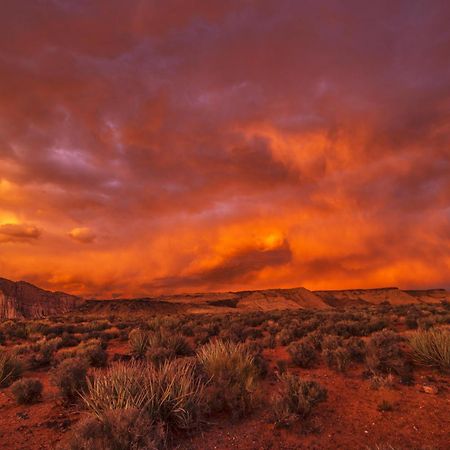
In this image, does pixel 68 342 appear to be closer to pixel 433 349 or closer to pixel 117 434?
pixel 117 434

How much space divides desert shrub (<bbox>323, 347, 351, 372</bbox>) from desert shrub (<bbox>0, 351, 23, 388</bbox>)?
10026mm

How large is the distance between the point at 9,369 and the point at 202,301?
325 ft

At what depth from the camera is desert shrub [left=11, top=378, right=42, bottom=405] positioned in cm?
834

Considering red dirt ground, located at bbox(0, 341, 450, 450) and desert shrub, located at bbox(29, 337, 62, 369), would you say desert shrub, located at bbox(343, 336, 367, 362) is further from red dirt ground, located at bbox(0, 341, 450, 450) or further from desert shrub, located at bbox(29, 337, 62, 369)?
desert shrub, located at bbox(29, 337, 62, 369)

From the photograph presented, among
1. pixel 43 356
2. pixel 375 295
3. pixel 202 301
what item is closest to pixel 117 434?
pixel 43 356

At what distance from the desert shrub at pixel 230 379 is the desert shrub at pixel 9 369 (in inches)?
235

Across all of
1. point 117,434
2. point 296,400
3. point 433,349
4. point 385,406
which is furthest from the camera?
point 433,349

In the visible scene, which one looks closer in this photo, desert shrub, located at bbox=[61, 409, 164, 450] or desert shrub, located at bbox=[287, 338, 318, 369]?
desert shrub, located at bbox=[61, 409, 164, 450]

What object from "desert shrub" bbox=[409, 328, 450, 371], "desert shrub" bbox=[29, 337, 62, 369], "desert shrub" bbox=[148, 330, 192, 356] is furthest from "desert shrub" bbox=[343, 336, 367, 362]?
"desert shrub" bbox=[29, 337, 62, 369]

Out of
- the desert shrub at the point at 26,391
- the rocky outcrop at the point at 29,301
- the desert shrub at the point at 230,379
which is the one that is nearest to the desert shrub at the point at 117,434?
the desert shrub at the point at 230,379

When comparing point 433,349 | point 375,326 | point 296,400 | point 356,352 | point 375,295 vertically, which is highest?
point 375,295

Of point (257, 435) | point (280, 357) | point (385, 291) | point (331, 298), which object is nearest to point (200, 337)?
point (280, 357)

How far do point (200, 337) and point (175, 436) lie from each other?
35.7 ft

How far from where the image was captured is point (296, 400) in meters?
7.52
